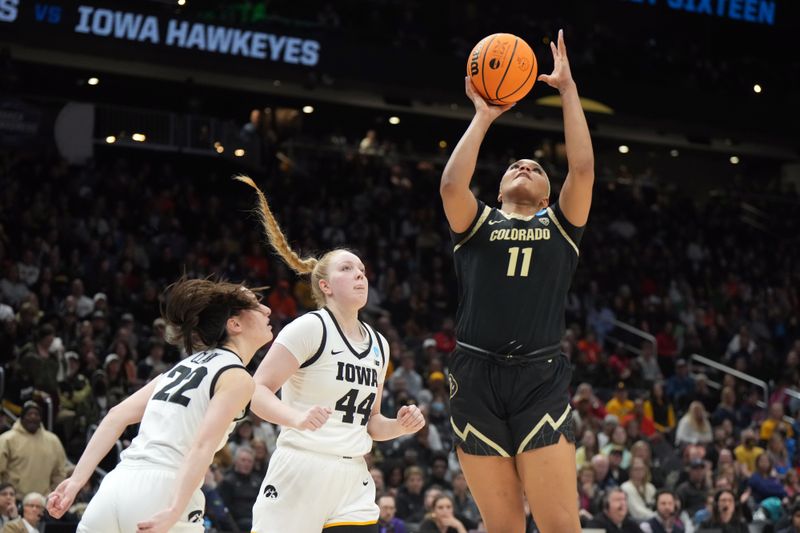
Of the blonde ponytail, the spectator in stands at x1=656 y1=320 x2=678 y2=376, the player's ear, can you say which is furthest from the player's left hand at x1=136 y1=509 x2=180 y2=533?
the spectator in stands at x1=656 y1=320 x2=678 y2=376

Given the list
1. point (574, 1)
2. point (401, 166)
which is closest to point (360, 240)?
point (401, 166)

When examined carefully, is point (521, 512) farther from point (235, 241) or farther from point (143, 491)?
point (235, 241)

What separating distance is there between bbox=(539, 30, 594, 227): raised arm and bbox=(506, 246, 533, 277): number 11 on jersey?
0.28 m

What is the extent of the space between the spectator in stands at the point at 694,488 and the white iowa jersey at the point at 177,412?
10601 mm

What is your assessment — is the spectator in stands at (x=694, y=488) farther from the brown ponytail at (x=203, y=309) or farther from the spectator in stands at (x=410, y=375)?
the brown ponytail at (x=203, y=309)

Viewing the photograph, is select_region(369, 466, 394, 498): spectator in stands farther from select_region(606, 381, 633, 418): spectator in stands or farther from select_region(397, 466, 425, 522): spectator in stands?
select_region(606, 381, 633, 418): spectator in stands

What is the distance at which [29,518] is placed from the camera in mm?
10383

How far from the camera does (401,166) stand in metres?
26.6

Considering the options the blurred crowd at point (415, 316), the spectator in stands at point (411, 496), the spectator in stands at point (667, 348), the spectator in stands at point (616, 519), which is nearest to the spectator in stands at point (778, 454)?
the blurred crowd at point (415, 316)

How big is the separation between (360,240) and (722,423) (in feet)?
26.3

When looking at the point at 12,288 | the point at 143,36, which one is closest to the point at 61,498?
the point at 12,288

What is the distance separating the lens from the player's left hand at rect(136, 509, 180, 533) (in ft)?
15.2

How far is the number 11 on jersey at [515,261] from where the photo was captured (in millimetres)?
5566

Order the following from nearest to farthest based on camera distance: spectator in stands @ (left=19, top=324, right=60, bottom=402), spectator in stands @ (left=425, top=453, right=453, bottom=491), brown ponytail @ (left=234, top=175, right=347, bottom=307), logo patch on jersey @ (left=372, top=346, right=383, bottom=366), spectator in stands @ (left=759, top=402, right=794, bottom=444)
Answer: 1. logo patch on jersey @ (left=372, top=346, right=383, bottom=366)
2. brown ponytail @ (left=234, top=175, right=347, bottom=307)
3. spectator in stands @ (left=19, top=324, right=60, bottom=402)
4. spectator in stands @ (left=425, top=453, right=453, bottom=491)
5. spectator in stands @ (left=759, top=402, right=794, bottom=444)
